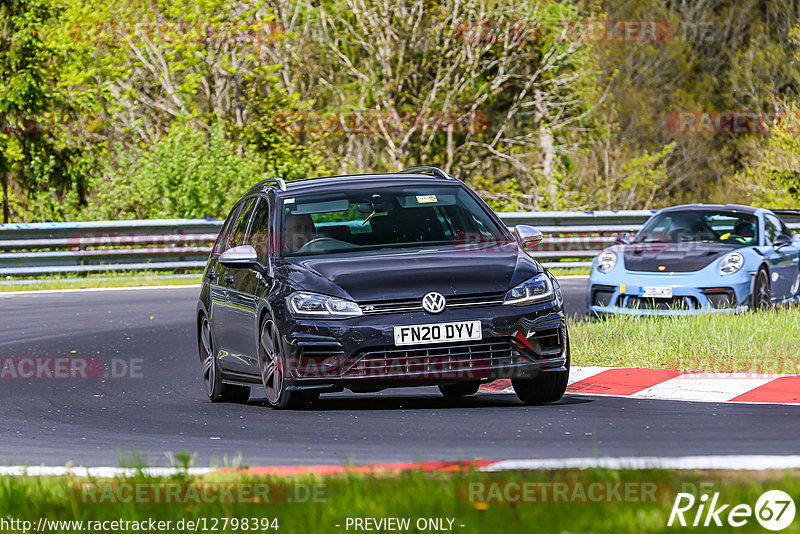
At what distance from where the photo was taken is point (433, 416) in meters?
8.80

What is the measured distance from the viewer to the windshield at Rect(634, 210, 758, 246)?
16031mm

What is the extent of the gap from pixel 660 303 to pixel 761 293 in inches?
48.8

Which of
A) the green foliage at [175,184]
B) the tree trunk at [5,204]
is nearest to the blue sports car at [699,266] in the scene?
the green foliage at [175,184]

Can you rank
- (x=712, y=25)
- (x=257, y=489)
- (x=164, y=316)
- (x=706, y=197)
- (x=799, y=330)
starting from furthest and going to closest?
(x=712, y=25) < (x=706, y=197) < (x=164, y=316) < (x=799, y=330) < (x=257, y=489)

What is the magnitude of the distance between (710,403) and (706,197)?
49.9 meters

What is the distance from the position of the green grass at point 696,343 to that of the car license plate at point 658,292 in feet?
4.01

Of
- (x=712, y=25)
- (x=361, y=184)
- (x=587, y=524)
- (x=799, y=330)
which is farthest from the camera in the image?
(x=712, y=25)

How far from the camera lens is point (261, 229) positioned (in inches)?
403

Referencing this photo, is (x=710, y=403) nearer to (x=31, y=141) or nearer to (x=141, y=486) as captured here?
(x=141, y=486)

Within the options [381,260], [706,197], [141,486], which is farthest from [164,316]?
[706,197]

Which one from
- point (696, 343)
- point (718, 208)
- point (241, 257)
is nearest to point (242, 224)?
point (241, 257)

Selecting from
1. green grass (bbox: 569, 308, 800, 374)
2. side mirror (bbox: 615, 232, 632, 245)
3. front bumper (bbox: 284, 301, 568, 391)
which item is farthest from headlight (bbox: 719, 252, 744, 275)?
front bumper (bbox: 284, 301, 568, 391)

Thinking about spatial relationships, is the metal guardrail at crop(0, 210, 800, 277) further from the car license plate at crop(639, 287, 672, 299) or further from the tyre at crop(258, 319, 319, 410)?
the tyre at crop(258, 319, 319, 410)

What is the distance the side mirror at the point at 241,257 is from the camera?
9.60 m
